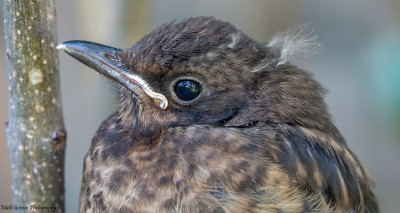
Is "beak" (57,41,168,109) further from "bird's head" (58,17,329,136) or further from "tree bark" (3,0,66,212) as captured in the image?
"tree bark" (3,0,66,212)

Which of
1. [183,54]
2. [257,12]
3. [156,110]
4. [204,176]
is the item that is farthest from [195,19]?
[257,12]

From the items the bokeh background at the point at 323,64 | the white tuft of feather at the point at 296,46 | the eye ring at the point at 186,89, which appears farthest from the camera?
the bokeh background at the point at 323,64

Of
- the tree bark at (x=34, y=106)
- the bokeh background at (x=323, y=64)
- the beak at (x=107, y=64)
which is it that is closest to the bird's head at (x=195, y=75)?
the beak at (x=107, y=64)

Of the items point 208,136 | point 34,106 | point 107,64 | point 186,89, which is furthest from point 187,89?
point 34,106

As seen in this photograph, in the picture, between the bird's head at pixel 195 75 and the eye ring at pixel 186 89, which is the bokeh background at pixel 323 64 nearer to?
the bird's head at pixel 195 75

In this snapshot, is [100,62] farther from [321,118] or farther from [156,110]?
[321,118]

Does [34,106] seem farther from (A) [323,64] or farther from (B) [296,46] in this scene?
(A) [323,64]
